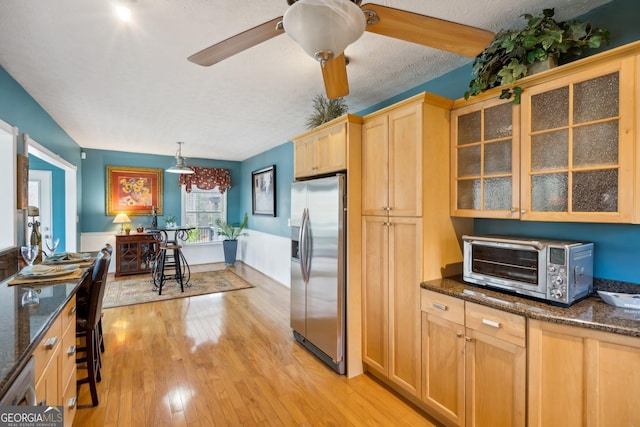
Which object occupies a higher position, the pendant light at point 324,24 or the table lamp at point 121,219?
the pendant light at point 324,24

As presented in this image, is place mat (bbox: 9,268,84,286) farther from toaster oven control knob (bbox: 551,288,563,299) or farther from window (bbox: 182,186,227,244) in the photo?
window (bbox: 182,186,227,244)

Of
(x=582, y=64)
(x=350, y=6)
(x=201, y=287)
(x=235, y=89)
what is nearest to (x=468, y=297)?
(x=582, y=64)

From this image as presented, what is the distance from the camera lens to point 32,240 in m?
2.72

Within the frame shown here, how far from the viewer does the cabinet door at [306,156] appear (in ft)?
9.50

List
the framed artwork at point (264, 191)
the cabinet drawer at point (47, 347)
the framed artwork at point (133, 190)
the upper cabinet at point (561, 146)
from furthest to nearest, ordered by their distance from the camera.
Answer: the framed artwork at point (133, 190)
the framed artwork at point (264, 191)
the upper cabinet at point (561, 146)
the cabinet drawer at point (47, 347)

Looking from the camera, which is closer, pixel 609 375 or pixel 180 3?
pixel 609 375

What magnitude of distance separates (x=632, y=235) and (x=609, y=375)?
2.51 ft

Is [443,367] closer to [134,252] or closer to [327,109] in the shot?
[327,109]

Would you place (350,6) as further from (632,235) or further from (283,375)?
(283,375)

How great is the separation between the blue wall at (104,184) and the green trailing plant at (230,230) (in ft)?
2.92

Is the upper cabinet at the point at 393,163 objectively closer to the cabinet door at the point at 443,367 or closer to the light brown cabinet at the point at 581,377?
the cabinet door at the point at 443,367

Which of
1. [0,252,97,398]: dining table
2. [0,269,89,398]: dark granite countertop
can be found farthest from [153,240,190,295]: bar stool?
[0,269,89,398]: dark granite countertop

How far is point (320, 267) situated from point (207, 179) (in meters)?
4.93

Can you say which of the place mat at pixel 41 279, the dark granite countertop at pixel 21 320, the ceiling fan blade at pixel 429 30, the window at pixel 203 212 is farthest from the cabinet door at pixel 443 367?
the window at pixel 203 212
